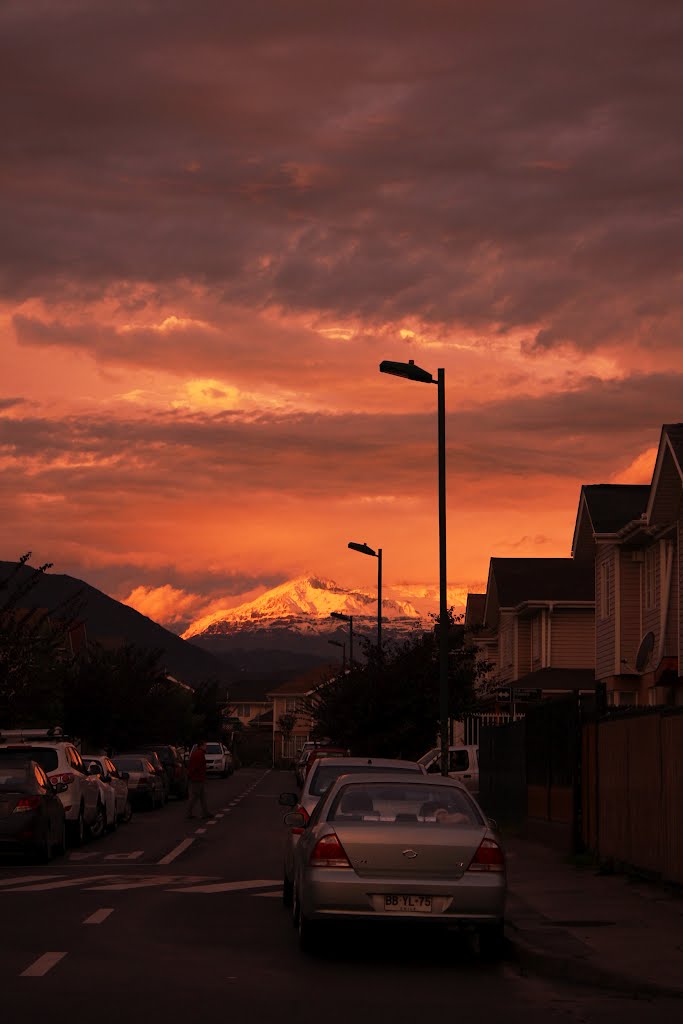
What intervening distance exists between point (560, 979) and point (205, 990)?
2638 mm

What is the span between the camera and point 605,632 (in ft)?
135

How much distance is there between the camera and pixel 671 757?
1725 cm

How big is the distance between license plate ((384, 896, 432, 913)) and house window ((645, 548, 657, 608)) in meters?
25.1

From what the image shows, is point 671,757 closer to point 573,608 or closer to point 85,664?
point 573,608

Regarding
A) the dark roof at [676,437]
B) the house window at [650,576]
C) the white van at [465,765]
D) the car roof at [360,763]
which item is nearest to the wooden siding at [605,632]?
the house window at [650,576]

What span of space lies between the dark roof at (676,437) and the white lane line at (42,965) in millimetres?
21199

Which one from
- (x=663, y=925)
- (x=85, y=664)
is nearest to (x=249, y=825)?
(x=663, y=925)

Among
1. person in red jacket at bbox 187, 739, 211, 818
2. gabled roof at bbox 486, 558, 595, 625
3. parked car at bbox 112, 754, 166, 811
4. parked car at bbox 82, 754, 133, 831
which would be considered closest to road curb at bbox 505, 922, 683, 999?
parked car at bbox 82, 754, 133, 831

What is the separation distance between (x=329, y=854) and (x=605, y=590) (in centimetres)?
2953

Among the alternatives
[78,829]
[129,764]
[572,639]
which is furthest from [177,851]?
[572,639]

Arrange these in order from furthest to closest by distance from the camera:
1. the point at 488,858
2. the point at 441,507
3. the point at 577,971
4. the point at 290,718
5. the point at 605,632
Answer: the point at 290,718, the point at 605,632, the point at 441,507, the point at 488,858, the point at 577,971

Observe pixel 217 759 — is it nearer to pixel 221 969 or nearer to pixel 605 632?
pixel 605 632

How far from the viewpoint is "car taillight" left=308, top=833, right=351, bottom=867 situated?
496 inches

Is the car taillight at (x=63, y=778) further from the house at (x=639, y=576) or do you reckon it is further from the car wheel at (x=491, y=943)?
the car wheel at (x=491, y=943)
